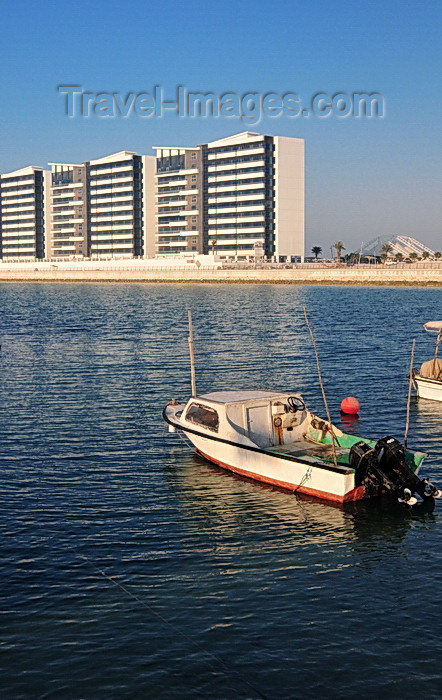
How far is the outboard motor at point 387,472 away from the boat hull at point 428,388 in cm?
1895

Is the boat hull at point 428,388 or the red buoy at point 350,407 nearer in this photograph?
the red buoy at point 350,407

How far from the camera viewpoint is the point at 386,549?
18.8 meters

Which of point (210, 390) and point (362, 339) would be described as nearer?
point (210, 390)

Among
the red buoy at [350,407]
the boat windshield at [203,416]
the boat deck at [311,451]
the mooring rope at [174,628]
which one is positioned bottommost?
the mooring rope at [174,628]

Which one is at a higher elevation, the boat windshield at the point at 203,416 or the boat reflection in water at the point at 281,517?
the boat windshield at the point at 203,416

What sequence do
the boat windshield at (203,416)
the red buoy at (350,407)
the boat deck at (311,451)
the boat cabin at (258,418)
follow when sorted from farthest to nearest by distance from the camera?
1. the red buoy at (350,407)
2. the boat windshield at (203,416)
3. the boat cabin at (258,418)
4. the boat deck at (311,451)

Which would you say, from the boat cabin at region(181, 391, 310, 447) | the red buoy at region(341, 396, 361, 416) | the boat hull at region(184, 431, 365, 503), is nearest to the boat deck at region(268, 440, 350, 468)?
the boat cabin at region(181, 391, 310, 447)

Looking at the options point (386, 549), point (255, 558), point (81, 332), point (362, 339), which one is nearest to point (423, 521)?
point (386, 549)

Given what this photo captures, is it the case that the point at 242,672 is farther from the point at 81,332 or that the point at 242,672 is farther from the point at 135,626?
the point at 81,332

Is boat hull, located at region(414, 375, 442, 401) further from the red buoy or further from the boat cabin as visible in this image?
the boat cabin

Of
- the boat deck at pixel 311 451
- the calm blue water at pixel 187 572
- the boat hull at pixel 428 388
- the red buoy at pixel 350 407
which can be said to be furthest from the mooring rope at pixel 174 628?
the boat hull at pixel 428 388

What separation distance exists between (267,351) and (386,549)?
137ft

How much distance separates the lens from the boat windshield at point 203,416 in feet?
83.9

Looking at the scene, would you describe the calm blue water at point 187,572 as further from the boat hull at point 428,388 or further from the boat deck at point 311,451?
the boat hull at point 428,388
